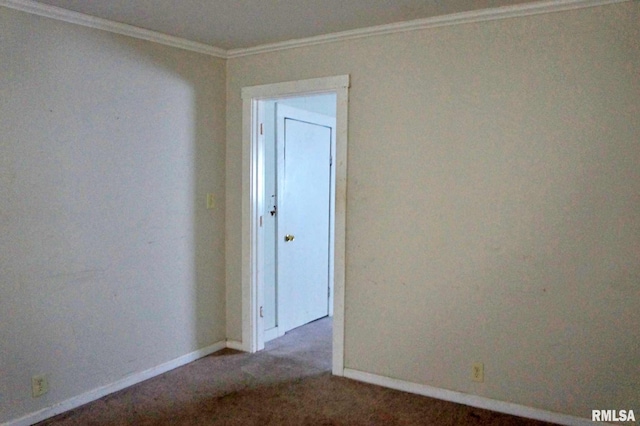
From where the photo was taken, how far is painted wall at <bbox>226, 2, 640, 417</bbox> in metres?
2.47

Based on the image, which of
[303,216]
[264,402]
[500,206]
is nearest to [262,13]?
[500,206]

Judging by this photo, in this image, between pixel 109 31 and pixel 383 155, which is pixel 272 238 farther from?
pixel 109 31

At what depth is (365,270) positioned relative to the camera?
10.3 ft

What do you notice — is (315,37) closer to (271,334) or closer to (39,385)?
(271,334)

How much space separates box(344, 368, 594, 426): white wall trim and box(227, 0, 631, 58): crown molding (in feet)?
7.10

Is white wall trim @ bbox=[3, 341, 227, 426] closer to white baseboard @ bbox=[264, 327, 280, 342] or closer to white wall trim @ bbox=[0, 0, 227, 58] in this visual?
white baseboard @ bbox=[264, 327, 280, 342]

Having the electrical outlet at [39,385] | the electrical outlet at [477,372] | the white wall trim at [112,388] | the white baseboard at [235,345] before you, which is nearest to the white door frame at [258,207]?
the white baseboard at [235,345]

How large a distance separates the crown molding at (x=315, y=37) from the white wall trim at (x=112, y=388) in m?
2.16

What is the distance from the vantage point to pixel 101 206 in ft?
9.55

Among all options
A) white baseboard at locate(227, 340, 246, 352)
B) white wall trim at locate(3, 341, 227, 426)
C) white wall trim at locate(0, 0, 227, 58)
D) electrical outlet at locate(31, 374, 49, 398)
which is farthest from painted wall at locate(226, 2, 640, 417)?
electrical outlet at locate(31, 374, 49, 398)

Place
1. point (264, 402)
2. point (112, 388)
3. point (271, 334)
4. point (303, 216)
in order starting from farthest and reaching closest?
point (303, 216), point (271, 334), point (112, 388), point (264, 402)

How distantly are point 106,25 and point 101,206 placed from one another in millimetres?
1076

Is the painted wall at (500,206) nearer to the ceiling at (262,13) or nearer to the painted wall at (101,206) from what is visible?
the ceiling at (262,13)

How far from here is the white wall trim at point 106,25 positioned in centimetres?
252
